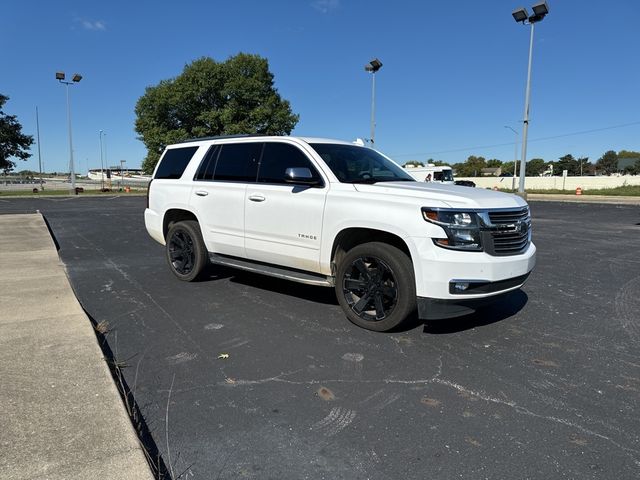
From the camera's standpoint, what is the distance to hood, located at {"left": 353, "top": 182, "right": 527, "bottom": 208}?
405 cm

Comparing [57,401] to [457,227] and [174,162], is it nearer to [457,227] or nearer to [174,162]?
[457,227]

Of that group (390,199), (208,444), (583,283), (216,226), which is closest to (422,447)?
(208,444)

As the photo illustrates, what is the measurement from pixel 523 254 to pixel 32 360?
4.26 meters

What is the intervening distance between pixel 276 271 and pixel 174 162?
2.62m

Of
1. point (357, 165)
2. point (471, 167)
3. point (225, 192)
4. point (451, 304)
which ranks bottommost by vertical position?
point (451, 304)

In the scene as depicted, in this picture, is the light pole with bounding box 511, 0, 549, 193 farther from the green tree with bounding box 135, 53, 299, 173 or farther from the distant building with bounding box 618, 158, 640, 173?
the distant building with bounding box 618, 158, 640, 173

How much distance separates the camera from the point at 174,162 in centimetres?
680

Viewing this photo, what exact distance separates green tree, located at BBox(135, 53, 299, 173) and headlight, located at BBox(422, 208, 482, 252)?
39736 millimetres

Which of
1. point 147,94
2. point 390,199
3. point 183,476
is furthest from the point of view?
point 147,94

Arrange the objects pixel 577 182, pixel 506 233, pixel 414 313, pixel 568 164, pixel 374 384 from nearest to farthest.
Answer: pixel 374 384 → pixel 506 233 → pixel 414 313 → pixel 577 182 → pixel 568 164

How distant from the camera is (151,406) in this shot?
10.3 feet

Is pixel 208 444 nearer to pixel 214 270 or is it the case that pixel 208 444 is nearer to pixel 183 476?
pixel 183 476

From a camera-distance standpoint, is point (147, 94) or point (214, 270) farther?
point (147, 94)

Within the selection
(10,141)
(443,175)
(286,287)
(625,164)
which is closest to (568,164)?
(625,164)
